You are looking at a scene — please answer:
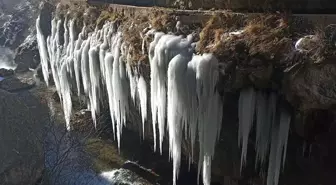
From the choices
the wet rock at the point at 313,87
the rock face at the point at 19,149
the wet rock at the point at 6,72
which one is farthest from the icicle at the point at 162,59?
the wet rock at the point at 6,72

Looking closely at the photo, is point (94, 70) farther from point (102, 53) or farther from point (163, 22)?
point (163, 22)

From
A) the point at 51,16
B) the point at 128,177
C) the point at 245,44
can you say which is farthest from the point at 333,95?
the point at 51,16

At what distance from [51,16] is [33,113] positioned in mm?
6907

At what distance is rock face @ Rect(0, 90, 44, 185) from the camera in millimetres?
9859

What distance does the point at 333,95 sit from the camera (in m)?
6.82

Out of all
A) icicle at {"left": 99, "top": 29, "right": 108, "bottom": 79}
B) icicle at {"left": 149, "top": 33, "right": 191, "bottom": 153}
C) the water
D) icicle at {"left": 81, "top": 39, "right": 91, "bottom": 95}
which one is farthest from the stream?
the water

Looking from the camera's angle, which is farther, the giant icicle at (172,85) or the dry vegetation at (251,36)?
the giant icicle at (172,85)

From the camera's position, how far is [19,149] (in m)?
10.3

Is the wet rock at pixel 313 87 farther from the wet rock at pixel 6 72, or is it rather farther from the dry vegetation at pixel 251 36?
the wet rock at pixel 6 72

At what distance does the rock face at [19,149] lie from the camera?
9859mm

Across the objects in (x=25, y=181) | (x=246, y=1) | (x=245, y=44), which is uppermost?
(x=246, y=1)

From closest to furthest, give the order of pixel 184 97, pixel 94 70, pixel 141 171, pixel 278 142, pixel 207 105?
pixel 278 142, pixel 207 105, pixel 184 97, pixel 94 70, pixel 141 171

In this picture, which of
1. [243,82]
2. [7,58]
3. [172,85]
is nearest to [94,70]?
[172,85]

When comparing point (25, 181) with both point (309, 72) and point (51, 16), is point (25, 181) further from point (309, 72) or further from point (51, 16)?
point (51, 16)
